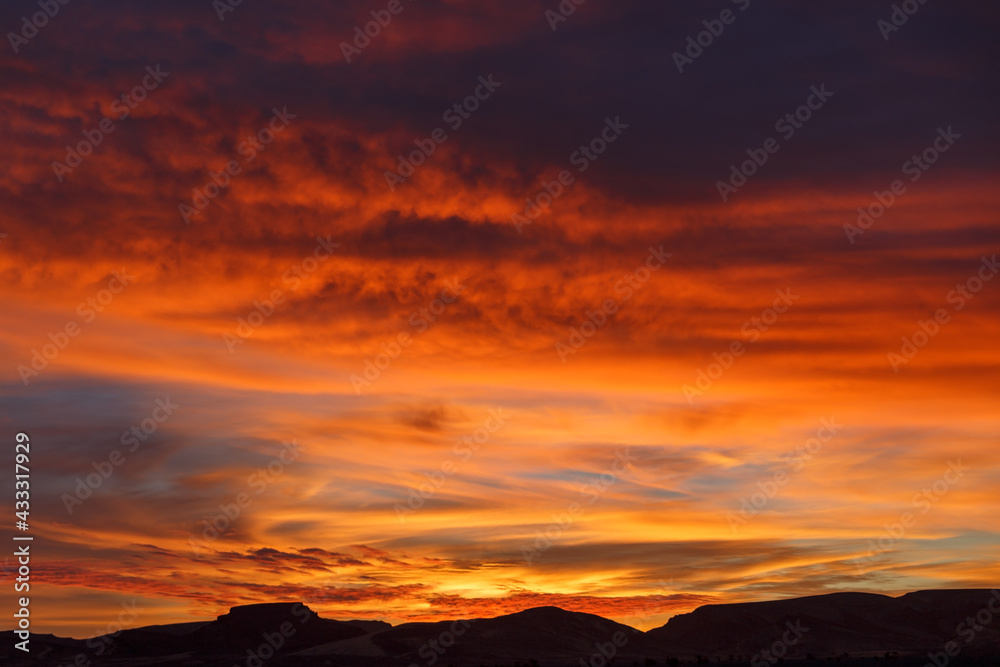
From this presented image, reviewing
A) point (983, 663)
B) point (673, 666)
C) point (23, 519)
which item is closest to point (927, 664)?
point (983, 663)

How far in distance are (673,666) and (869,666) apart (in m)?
39.1

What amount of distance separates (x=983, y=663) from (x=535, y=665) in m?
86.1

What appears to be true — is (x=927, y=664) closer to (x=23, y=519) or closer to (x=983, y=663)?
(x=983, y=663)

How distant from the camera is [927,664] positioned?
197375 mm

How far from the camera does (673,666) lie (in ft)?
648

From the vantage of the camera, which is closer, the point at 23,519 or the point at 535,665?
the point at 23,519

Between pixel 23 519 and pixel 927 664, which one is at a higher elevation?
pixel 23 519

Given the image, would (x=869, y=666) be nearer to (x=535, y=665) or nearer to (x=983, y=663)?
(x=983, y=663)

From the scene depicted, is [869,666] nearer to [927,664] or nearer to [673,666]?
[927,664]

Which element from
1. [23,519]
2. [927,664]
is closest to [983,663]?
[927,664]

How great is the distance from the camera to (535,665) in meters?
199

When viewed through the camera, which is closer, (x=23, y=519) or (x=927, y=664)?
(x=23, y=519)

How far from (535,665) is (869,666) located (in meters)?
66.4

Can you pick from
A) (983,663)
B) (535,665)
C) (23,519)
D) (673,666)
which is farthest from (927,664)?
(23,519)
